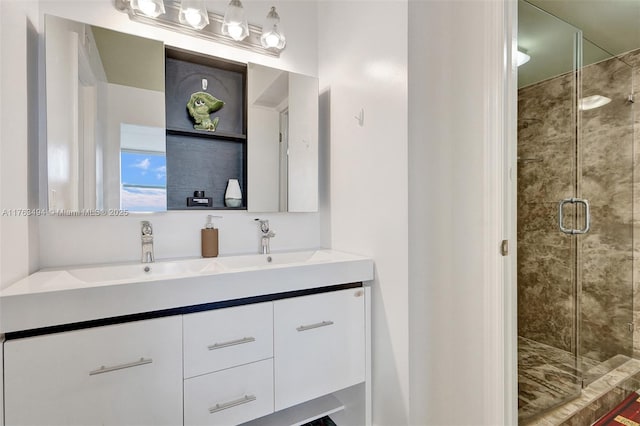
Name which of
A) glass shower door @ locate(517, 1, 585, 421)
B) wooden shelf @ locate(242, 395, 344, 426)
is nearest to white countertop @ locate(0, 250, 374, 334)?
wooden shelf @ locate(242, 395, 344, 426)

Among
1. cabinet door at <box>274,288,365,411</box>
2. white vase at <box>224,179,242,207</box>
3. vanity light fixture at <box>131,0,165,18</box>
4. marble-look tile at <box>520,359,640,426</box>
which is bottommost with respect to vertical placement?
marble-look tile at <box>520,359,640,426</box>

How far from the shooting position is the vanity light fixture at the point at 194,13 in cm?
147

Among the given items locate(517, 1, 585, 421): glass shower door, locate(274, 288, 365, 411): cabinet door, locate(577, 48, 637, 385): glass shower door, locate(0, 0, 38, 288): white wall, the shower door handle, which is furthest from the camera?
locate(577, 48, 637, 385): glass shower door

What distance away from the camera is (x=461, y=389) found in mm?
1262

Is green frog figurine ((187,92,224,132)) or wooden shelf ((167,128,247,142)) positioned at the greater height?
green frog figurine ((187,92,224,132))

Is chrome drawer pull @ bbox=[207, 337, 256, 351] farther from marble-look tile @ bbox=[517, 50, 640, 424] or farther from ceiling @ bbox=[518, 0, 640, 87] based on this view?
ceiling @ bbox=[518, 0, 640, 87]

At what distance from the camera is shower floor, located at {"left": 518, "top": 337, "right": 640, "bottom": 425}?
1.54 metres

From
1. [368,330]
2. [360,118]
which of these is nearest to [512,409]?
[368,330]

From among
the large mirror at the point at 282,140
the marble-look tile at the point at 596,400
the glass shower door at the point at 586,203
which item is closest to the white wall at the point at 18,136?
the large mirror at the point at 282,140

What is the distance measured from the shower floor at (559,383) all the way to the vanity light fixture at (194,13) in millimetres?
2477

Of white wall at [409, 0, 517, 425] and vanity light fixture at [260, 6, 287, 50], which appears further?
vanity light fixture at [260, 6, 287, 50]

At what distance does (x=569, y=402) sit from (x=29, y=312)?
2328 mm

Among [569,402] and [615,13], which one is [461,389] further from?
[615,13]

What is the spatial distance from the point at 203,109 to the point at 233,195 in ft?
1.52
